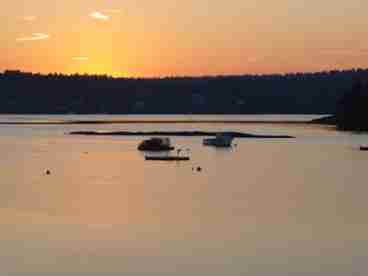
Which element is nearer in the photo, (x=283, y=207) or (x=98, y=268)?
(x=98, y=268)

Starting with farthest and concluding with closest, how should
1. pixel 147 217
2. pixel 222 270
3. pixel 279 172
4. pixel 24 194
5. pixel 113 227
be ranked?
pixel 279 172
pixel 24 194
pixel 147 217
pixel 113 227
pixel 222 270

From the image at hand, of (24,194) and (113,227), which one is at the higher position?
(24,194)

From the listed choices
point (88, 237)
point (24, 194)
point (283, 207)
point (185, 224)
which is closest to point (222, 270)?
point (88, 237)

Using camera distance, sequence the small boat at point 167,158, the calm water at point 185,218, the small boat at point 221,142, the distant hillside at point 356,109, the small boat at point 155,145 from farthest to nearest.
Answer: the distant hillside at point 356,109 → the small boat at point 221,142 → the small boat at point 155,145 → the small boat at point 167,158 → the calm water at point 185,218

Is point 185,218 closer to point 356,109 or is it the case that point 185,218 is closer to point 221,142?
point 221,142

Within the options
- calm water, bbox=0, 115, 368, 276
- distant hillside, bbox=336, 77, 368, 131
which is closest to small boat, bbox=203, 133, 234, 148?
calm water, bbox=0, 115, 368, 276

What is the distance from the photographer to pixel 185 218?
88.7 feet

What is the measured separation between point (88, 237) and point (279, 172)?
23.6m

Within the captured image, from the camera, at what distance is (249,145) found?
7188cm

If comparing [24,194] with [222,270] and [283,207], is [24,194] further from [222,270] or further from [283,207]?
[222,270]

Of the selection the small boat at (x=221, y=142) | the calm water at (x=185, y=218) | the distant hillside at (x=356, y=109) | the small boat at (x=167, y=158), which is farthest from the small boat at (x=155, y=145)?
the distant hillside at (x=356, y=109)

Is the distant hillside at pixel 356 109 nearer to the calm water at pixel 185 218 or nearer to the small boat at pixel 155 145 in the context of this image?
the small boat at pixel 155 145

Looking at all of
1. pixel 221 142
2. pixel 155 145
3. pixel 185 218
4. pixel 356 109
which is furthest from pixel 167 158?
pixel 356 109

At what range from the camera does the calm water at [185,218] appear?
19.9 meters
